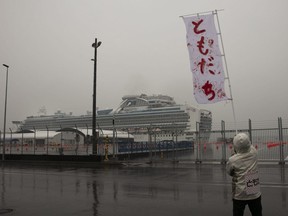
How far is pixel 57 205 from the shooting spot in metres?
7.70

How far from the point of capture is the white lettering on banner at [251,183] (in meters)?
4.18

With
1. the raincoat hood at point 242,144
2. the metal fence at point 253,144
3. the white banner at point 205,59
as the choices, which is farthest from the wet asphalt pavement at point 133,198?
the metal fence at point 253,144

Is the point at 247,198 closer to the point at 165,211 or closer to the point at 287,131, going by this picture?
the point at 165,211

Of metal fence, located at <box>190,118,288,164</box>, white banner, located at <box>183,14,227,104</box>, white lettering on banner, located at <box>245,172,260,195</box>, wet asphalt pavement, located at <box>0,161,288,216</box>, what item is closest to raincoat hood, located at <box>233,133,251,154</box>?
white lettering on banner, located at <box>245,172,260,195</box>

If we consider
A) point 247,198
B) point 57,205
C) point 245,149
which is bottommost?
point 57,205

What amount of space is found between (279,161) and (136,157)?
11198 mm

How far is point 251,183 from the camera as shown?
166 inches

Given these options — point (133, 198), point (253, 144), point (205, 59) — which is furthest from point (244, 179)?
point (253, 144)

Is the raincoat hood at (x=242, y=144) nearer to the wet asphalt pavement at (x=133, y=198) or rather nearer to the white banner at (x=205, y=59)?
the wet asphalt pavement at (x=133, y=198)

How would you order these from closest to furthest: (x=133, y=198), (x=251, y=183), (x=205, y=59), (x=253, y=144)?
(x=251, y=183) → (x=205, y=59) → (x=133, y=198) → (x=253, y=144)

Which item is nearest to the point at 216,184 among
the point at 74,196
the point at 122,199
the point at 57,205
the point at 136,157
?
the point at 122,199

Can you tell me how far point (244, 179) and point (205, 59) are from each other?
3.93 metres

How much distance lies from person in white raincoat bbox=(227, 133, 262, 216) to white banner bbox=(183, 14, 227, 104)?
10.7ft

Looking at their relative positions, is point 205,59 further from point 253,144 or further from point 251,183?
point 253,144
